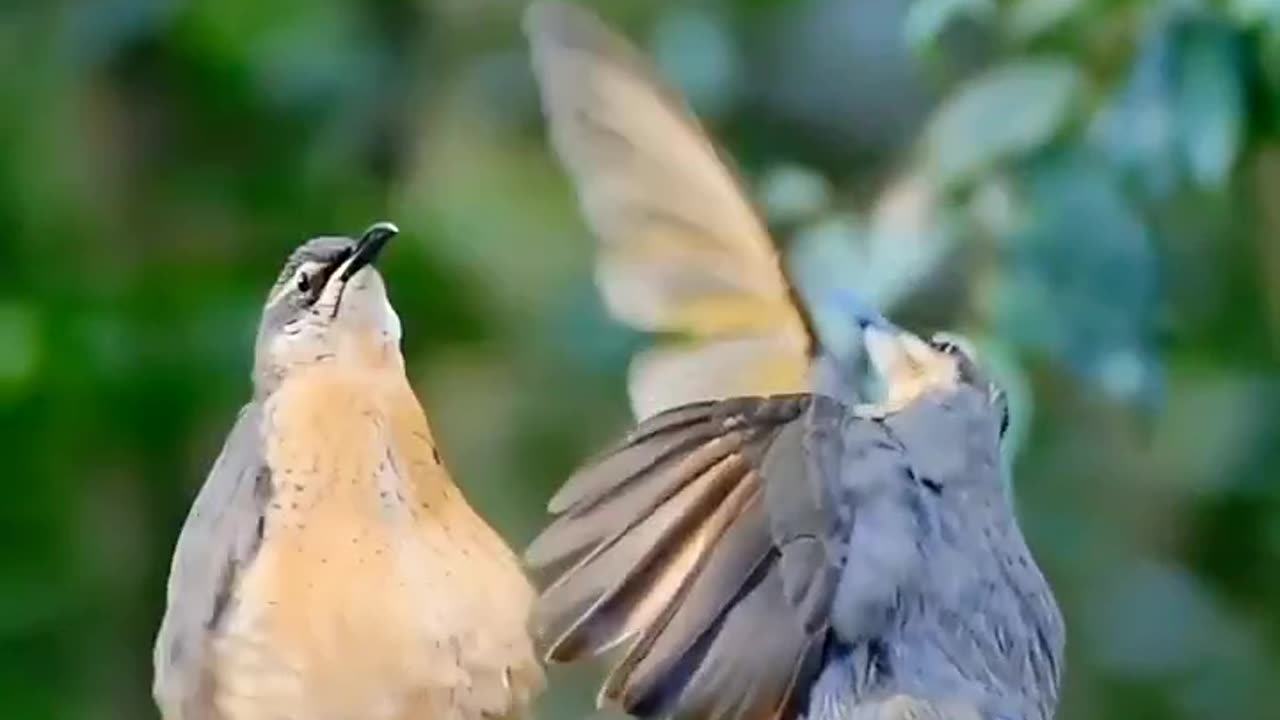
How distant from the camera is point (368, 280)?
1218 mm

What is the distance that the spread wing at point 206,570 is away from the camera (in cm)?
117

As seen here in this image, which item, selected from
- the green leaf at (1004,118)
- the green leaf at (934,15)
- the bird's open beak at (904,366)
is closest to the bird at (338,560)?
the bird's open beak at (904,366)

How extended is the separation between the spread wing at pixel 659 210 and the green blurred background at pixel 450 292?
2.46 ft

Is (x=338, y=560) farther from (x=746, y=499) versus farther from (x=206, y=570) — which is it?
(x=746, y=499)

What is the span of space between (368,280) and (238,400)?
3.89 feet

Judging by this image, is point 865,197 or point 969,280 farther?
point 865,197

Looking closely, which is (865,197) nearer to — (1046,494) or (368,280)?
(1046,494)

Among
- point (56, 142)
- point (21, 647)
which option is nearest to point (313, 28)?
point (56, 142)

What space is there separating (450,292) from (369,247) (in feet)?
4.05

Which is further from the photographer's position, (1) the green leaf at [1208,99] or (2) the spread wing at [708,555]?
(1) the green leaf at [1208,99]

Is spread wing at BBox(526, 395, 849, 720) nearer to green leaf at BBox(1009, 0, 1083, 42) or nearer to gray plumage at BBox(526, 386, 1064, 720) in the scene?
gray plumage at BBox(526, 386, 1064, 720)

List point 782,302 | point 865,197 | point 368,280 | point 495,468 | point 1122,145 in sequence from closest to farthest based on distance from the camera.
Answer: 1. point 368,280
2. point 782,302
3. point 1122,145
4. point 865,197
5. point 495,468

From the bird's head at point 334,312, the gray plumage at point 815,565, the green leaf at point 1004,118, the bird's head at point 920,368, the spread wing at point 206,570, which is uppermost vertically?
the bird's head at point 334,312

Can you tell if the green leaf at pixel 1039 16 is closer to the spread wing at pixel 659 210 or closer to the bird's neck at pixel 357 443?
the spread wing at pixel 659 210
